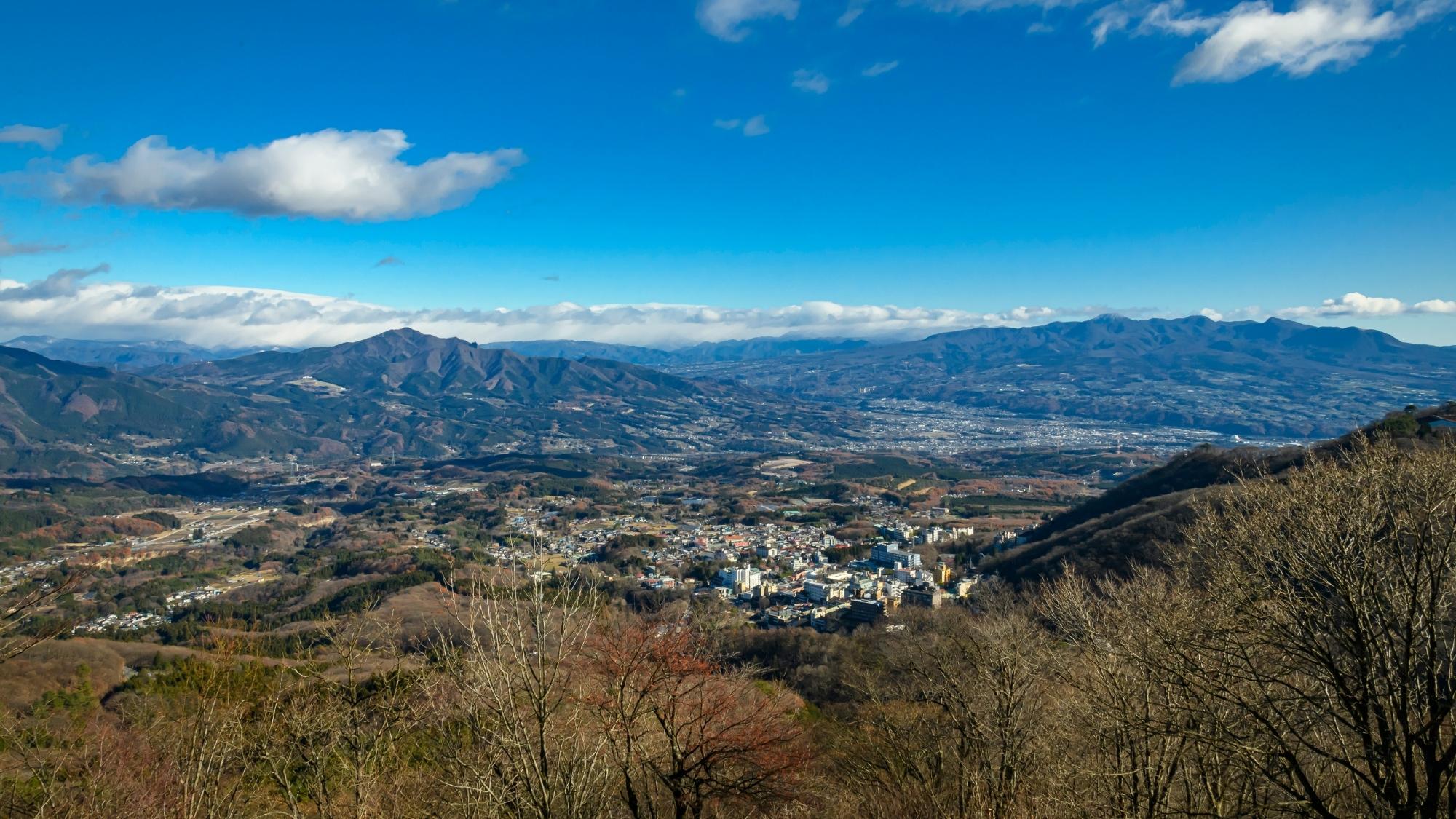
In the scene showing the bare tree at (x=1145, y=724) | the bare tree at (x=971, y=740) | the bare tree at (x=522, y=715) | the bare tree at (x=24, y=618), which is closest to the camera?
the bare tree at (x=24, y=618)

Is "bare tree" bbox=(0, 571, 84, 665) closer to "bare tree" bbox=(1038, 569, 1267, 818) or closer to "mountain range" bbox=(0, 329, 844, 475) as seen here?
"bare tree" bbox=(1038, 569, 1267, 818)

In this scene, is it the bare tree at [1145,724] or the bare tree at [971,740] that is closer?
the bare tree at [1145,724]

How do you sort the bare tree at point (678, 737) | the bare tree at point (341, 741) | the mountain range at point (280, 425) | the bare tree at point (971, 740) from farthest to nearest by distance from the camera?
the mountain range at point (280, 425)
the bare tree at point (971, 740)
the bare tree at point (341, 741)
the bare tree at point (678, 737)

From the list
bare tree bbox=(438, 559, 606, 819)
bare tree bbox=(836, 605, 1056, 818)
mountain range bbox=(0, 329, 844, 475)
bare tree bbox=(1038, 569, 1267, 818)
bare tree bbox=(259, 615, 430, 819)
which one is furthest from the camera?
mountain range bbox=(0, 329, 844, 475)

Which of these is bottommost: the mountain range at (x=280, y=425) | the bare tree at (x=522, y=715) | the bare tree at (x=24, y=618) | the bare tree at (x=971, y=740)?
the mountain range at (x=280, y=425)

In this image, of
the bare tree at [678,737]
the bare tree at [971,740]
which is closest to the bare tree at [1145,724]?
the bare tree at [971,740]

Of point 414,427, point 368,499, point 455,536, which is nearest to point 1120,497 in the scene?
point 455,536

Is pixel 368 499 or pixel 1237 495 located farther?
pixel 368 499

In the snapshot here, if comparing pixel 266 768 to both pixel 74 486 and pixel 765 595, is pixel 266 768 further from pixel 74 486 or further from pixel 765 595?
pixel 74 486

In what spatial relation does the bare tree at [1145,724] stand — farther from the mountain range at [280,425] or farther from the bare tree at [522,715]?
the mountain range at [280,425]

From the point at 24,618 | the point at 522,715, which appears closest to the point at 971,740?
the point at 522,715

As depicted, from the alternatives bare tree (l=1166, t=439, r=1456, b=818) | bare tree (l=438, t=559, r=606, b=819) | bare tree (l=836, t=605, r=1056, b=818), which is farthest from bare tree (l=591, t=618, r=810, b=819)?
bare tree (l=1166, t=439, r=1456, b=818)
